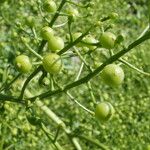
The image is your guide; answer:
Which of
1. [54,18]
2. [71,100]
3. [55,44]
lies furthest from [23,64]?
[71,100]

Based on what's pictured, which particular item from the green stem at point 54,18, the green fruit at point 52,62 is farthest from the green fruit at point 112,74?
the green stem at point 54,18

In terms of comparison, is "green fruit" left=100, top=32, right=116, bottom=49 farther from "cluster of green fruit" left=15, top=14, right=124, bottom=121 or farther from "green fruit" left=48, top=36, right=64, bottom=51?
"green fruit" left=48, top=36, right=64, bottom=51

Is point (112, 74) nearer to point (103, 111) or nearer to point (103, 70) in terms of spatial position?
point (103, 70)

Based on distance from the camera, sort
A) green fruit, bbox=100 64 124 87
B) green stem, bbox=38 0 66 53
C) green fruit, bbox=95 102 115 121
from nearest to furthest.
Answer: green fruit, bbox=100 64 124 87, green fruit, bbox=95 102 115 121, green stem, bbox=38 0 66 53

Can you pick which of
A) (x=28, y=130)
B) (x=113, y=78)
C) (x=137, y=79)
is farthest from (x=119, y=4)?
(x=113, y=78)

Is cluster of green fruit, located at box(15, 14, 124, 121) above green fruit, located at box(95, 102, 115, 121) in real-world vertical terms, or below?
above

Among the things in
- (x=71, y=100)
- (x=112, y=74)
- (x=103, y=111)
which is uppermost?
(x=112, y=74)

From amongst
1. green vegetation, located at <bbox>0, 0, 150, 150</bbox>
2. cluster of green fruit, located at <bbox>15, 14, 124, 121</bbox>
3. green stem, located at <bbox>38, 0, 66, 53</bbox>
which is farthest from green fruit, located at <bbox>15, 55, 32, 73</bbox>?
green vegetation, located at <bbox>0, 0, 150, 150</bbox>

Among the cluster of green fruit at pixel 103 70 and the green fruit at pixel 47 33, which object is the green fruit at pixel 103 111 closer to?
the cluster of green fruit at pixel 103 70

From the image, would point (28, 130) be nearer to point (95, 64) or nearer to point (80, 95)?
point (80, 95)

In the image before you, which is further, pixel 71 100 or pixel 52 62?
pixel 71 100
